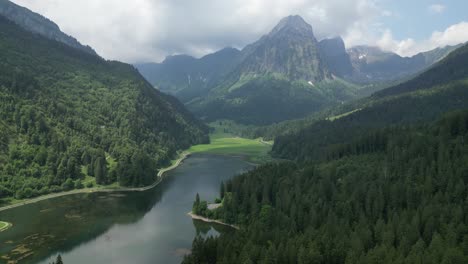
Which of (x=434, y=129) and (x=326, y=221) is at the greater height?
(x=434, y=129)

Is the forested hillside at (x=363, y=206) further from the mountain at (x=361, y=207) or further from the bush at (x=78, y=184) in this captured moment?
the bush at (x=78, y=184)

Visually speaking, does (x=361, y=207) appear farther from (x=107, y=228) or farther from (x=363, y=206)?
(x=107, y=228)

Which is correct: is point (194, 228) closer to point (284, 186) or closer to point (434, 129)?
point (284, 186)

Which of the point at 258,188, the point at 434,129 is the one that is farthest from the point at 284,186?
the point at 434,129

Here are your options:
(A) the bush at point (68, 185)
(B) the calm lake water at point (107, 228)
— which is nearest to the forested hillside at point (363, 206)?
(B) the calm lake water at point (107, 228)

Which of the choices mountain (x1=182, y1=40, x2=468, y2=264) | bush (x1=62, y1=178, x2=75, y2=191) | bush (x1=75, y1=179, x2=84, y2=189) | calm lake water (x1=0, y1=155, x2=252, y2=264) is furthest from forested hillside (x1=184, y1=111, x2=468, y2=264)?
bush (x1=62, y1=178, x2=75, y2=191)
